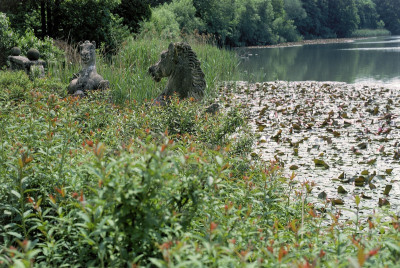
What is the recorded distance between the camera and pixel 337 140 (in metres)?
6.66

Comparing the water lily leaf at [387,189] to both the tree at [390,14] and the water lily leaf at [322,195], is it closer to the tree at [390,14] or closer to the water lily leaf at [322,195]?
the water lily leaf at [322,195]

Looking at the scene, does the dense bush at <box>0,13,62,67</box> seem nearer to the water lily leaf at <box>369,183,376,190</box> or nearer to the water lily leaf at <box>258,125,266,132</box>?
the water lily leaf at <box>258,125,266,132</box>

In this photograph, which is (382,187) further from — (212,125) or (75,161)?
(75,161)

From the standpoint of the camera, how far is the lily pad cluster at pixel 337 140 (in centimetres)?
468

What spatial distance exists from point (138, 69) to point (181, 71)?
3109mm

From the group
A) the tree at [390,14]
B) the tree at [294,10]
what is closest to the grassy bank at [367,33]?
the tree at [390,14]

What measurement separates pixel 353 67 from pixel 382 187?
1715cm

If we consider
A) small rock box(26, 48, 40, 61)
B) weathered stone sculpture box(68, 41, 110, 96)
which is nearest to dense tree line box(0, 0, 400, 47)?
small rock box(26, 48, 40, 61)

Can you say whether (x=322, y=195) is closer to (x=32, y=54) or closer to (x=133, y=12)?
(x=32, y=54)

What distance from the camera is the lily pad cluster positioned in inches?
184

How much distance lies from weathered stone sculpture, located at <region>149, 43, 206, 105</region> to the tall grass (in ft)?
4.09

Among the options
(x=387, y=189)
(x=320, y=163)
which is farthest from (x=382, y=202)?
(x=320, y=163)

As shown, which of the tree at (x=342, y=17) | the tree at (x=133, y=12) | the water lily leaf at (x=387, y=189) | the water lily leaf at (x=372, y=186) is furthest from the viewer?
the tree at (x=342, y=17)

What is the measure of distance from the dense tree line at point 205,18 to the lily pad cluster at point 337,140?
22.9ft
